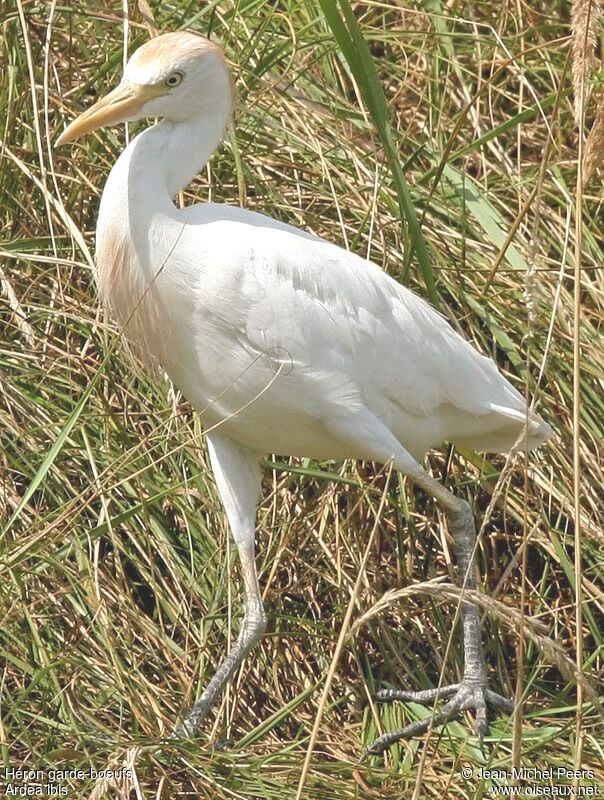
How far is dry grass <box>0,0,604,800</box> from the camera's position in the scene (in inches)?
109

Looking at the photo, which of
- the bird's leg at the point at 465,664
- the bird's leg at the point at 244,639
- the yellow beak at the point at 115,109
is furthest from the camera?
the bird's leg at the point at 465,664

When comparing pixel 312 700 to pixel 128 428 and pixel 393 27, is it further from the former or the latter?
pixel 393 27

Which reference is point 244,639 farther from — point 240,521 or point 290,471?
point 290,471

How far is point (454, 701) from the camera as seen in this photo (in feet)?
9.68

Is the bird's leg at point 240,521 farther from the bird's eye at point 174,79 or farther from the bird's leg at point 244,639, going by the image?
the bird's eye at point 174,79

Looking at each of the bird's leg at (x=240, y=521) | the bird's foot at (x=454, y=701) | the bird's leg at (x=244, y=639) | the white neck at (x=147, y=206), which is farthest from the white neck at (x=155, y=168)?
the bird's foot at (x=454, y=701)

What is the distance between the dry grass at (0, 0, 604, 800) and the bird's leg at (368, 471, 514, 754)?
5 centimetres

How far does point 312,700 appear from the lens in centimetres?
310

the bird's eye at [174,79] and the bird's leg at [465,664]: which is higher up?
the bird's eye at [174,79]

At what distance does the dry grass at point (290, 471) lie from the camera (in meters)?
2.78

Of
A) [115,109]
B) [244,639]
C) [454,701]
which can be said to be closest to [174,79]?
[115,109]

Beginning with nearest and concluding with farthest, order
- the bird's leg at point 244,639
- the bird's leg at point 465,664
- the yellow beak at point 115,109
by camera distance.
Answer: the yellow beak at point 115,109
the bird's leg at point 244,639
the bird's leg at point 465,664

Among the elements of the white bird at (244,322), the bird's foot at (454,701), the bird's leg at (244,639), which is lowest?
the bird's foot at (454,701)

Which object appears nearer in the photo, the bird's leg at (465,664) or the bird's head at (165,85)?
the bird's head at (165,85)
